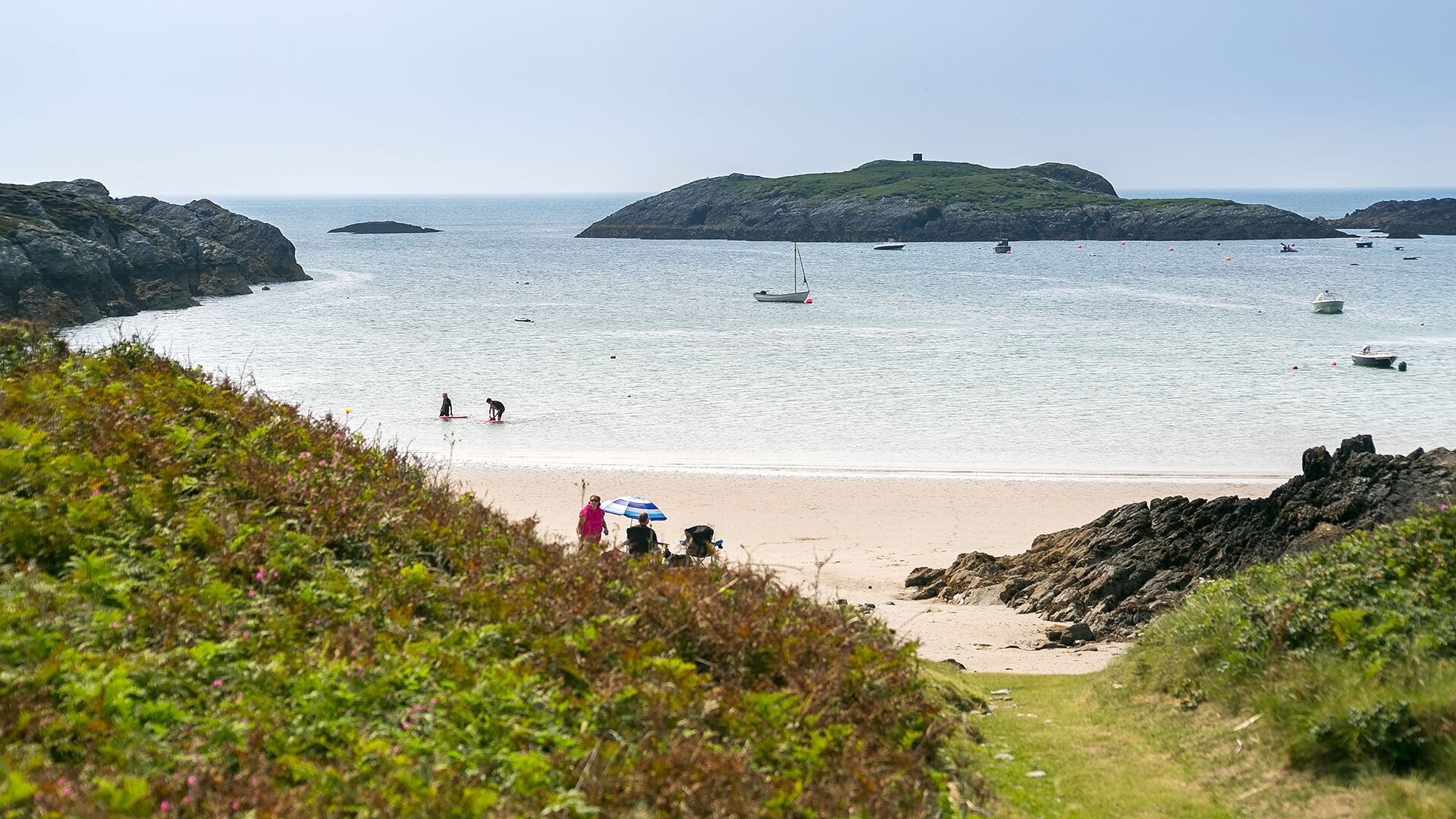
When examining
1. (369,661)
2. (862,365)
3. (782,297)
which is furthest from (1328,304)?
(369,661)

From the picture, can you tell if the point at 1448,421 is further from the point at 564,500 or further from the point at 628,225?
the point at 628,225

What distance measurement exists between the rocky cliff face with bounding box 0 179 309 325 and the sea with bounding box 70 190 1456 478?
7.74 feet

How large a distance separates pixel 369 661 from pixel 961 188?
179 m

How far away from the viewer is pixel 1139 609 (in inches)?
560

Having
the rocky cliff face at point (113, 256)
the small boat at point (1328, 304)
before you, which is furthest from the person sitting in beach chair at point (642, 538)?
the small boat at point (1328, 304)

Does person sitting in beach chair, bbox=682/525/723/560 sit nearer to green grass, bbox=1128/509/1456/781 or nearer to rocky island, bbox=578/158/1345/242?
green grass, bbox=1128/509/1456/781

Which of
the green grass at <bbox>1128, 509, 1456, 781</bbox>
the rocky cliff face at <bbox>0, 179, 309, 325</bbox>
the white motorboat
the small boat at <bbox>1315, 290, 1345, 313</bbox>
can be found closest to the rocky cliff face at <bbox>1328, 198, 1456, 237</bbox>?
the small boat at <bbox>1315, 290, 1345, 313</bbox>

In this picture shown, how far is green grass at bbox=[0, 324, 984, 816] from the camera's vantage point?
502 cm

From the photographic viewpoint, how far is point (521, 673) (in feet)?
20.8

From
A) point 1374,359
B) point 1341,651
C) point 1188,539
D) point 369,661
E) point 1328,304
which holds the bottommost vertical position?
point 1374,359

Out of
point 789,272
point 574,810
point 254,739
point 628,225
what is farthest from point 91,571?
point 628,225

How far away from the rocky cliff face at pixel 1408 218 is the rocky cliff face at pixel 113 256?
15198 cm

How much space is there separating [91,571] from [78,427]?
8.51 ft

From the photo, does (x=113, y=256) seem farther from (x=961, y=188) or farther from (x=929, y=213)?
(x=961, y=188)
